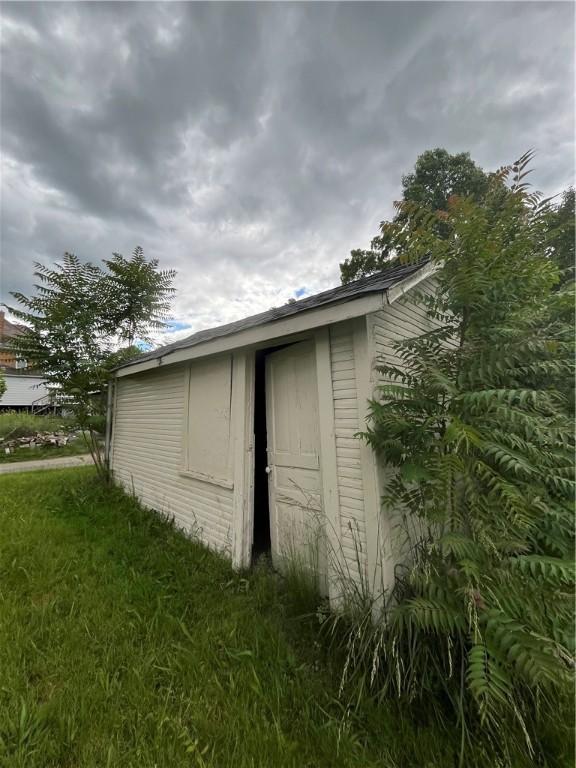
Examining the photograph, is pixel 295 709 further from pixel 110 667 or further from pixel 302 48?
pixel 302 48

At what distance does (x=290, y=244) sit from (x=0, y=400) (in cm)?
2117

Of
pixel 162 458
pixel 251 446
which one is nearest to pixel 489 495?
pixel 251 446

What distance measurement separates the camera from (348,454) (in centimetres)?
247

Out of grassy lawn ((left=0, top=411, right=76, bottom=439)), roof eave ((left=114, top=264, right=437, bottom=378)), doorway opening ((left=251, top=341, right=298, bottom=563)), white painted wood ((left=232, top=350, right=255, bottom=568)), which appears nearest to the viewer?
roof eave ((left=114, top=264, right=437, bottom=378))

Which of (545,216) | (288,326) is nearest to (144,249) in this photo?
(288,326)

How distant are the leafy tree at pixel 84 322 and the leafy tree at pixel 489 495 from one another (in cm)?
640

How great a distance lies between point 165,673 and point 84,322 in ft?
20.7

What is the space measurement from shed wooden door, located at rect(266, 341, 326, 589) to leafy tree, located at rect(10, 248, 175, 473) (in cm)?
483

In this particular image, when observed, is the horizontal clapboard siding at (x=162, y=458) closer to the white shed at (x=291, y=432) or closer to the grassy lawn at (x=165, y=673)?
the white shed at (x=291, y=432)

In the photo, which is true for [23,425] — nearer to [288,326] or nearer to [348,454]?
[288,326]

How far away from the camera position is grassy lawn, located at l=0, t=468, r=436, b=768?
1.50 metres

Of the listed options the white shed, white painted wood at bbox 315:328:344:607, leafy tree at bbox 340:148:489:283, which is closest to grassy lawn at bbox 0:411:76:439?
the white shed

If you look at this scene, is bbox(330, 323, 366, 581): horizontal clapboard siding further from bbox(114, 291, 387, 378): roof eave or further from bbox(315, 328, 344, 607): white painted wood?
bbox(114, 291, 387, 378): roof eave

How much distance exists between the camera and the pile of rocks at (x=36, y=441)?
11469mm
